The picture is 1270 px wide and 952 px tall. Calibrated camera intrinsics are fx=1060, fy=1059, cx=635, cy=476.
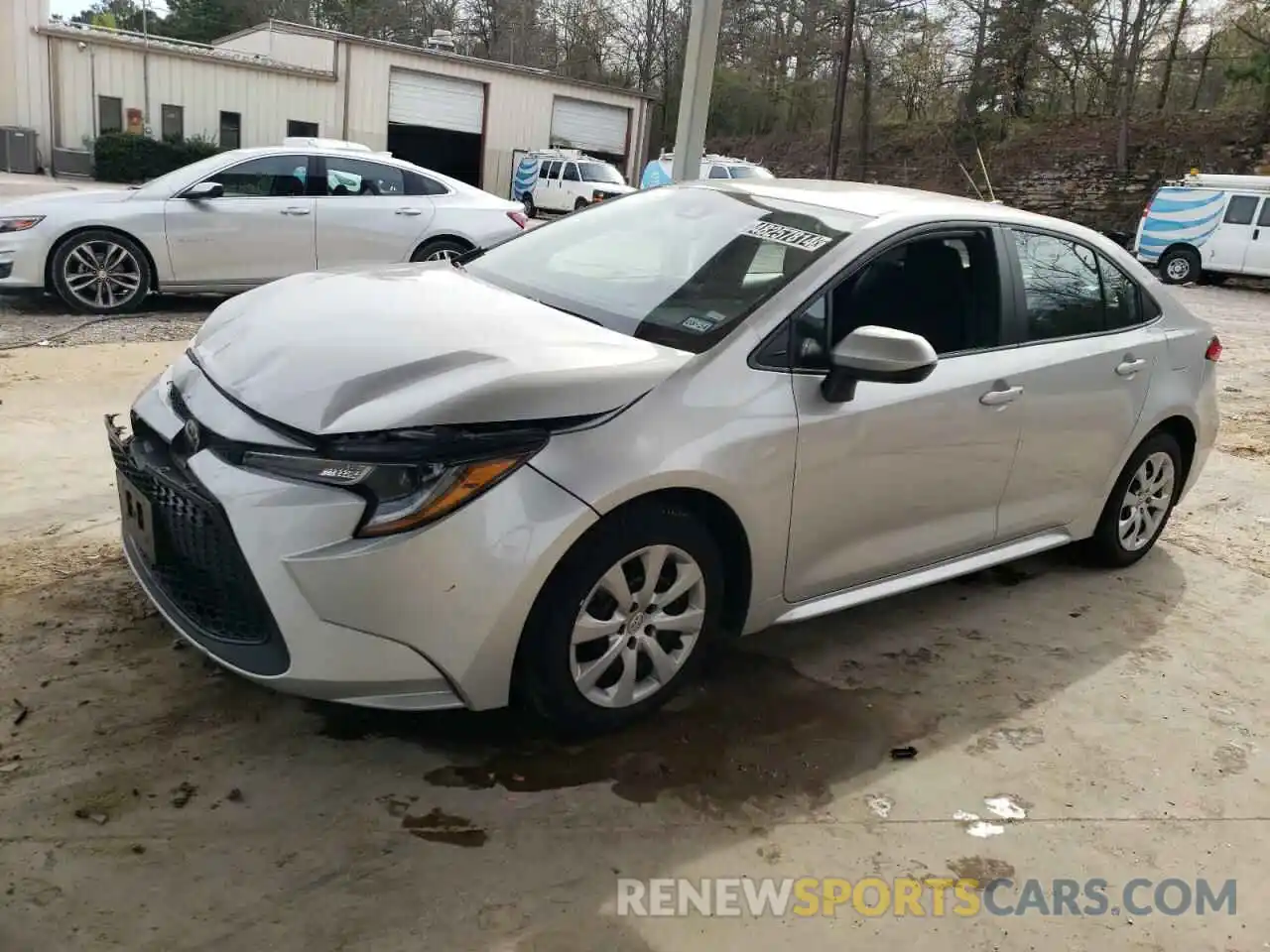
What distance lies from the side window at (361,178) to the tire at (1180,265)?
1590cm

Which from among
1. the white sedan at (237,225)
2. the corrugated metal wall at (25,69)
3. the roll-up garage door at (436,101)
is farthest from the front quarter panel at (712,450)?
the corrugated metal wall at (25,69)

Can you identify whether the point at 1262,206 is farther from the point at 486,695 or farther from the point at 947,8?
the point at 486,695

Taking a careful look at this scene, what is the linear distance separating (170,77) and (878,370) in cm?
3156

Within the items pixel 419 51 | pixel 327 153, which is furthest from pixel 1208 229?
pixel 419 51

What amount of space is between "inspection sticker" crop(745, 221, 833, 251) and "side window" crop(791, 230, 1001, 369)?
0.53 ft

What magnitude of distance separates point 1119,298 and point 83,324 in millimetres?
7024

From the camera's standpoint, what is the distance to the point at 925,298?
3.48 meters

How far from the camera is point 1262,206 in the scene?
60.3 ft

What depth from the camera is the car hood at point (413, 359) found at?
2559 millimetres

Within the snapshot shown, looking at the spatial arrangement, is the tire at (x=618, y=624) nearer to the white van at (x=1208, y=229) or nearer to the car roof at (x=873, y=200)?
the car roof at (x=873, y=200)

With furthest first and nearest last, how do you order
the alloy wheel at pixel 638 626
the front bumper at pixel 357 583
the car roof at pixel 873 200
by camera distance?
the car roof at pixel 873 200
the alloy wheel at pixel 638 626
the front bumper at pixel 357 583

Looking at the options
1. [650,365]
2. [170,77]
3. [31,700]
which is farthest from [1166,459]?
[170,77]

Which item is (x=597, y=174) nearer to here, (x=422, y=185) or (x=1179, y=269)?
(x=1179, y=269)

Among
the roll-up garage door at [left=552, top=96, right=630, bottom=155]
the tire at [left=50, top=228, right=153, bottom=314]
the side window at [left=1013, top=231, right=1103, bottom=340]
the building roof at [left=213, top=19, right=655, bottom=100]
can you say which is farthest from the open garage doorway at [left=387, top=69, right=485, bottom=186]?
the side window at [left=1013, top=231, right=1103, bottom=340]
